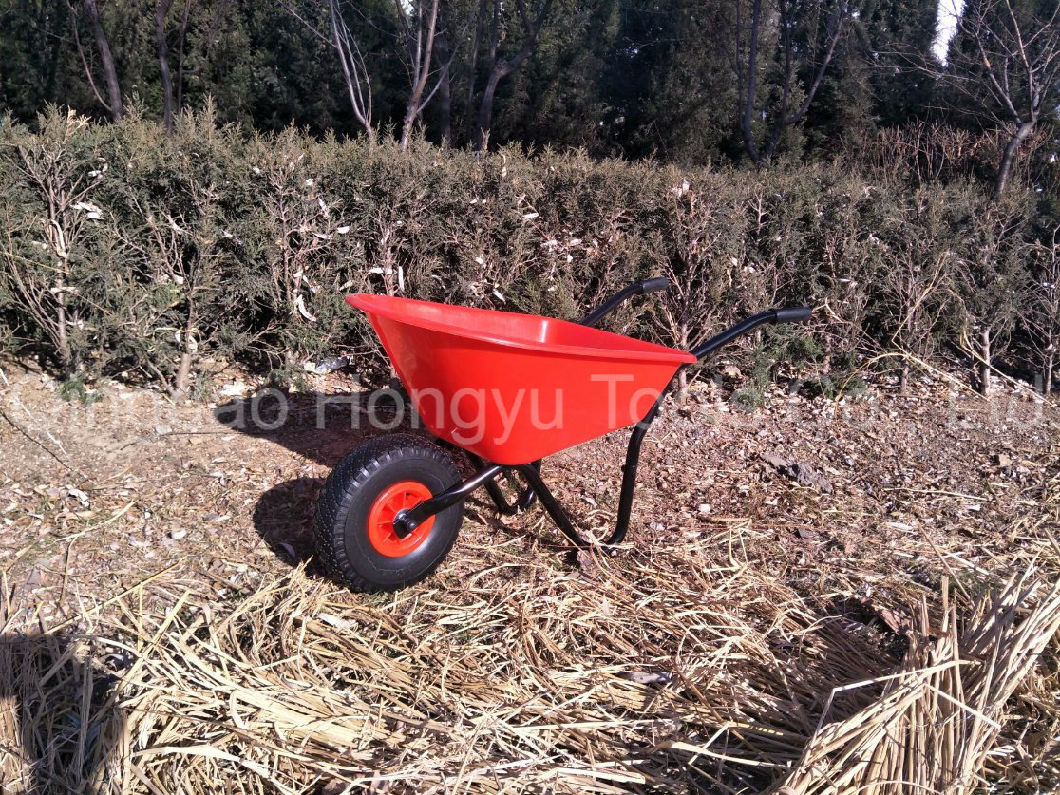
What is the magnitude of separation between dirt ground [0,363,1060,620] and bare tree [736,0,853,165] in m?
6.85

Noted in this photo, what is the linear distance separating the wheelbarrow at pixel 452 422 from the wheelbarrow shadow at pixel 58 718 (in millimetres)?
700

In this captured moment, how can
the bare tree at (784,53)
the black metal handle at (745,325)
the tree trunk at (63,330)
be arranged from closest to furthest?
the black metal handle at (745,325) < the tree trunk at (63,330) < the bare tree at (784,53)

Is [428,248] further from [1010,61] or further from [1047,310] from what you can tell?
[1010,61]

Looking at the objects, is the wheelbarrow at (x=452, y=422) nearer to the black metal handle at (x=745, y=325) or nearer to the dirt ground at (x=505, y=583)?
the black metal handle at (x=745, y=325)

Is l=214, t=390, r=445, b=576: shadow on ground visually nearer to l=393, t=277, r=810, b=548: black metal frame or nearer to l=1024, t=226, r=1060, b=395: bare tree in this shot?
l=393, t=277, r=810, b=548: black metal frame

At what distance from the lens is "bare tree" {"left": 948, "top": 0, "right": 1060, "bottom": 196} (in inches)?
281

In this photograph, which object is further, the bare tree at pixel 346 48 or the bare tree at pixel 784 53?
the bare tree at pixel 784 53

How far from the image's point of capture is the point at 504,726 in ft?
6.81

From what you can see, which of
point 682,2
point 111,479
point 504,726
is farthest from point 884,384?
point 682,2

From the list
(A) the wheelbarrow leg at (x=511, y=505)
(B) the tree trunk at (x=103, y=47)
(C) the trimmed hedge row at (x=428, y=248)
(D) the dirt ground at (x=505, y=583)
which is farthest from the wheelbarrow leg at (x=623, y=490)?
(B) the tree trunk at (x=103, y=47)

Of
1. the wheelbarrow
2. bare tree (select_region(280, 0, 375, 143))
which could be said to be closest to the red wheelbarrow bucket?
the wheelbarrow

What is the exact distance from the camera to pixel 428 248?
14.7ft

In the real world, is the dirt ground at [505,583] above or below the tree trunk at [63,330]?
below

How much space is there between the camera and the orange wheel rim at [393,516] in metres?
2.52
